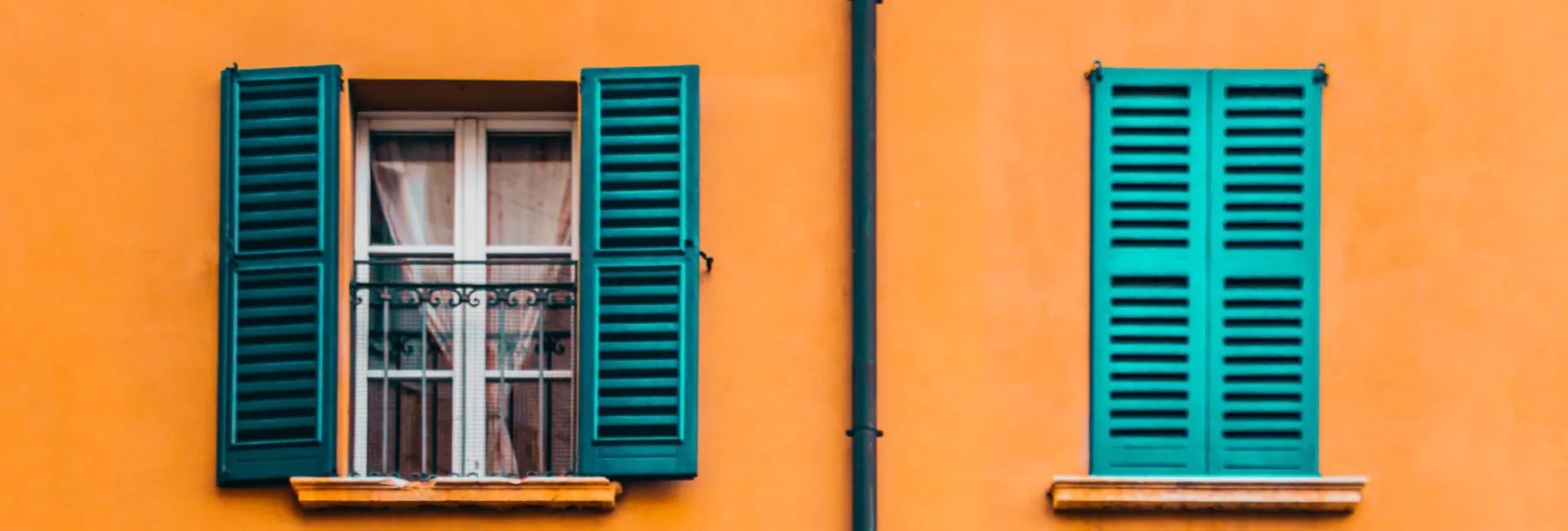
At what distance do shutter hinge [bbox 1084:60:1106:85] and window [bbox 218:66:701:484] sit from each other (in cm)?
138

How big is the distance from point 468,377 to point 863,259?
148cm

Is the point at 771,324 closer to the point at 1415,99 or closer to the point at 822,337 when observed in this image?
the point at 822,337

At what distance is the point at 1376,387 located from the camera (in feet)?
24.1

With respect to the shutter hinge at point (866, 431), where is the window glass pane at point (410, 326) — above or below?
above

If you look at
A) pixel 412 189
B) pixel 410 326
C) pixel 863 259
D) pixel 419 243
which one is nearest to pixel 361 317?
pixel 410 326

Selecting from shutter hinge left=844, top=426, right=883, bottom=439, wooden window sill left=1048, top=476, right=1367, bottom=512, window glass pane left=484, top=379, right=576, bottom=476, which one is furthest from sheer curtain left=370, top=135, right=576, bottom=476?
wooden window sill left=1048, top=476, right=1367, bottom=512

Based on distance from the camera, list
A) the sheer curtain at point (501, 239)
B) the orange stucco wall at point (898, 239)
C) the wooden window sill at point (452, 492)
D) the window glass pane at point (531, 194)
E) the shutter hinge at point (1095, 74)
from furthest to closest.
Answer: the window glass pane at point (531, 194) < the sheer curtain at point (501, 239) < the shutter hinge at point (1095, 74) < the orange stucco wall at point (898, 239) < the wooden window sill at point (452, 492)

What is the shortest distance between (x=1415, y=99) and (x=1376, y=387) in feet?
3.38

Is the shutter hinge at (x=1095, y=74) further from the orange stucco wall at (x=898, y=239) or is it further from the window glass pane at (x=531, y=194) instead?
the window glass pane at (x=531, y=194)

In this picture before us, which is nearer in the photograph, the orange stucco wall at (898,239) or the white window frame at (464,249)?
the orange stucco wall at (898,239)

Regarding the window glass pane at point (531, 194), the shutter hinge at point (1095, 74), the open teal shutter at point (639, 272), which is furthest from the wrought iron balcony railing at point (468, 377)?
the shutter hinge at point (1095, 74)

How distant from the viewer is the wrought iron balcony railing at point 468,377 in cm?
752

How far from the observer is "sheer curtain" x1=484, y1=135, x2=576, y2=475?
755 centimetres

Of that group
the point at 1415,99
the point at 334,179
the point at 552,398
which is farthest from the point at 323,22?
the point at 1415,99
